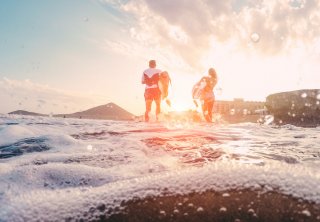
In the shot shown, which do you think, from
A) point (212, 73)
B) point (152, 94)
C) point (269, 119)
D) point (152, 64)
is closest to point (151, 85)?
point (152, 94)

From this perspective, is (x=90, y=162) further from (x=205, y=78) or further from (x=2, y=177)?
(x=205, y=78)

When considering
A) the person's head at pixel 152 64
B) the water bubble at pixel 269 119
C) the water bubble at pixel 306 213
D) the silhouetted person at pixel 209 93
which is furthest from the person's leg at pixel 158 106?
the water bubble at pixel 306 213

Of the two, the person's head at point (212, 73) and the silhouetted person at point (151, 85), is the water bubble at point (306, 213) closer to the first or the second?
the silhouetted person at point (151, 85)

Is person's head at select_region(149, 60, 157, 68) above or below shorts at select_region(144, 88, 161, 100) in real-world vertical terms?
above

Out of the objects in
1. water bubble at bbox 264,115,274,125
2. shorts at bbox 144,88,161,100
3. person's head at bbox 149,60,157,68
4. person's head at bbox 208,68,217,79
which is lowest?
water bubble at bbox 264,115,274,125

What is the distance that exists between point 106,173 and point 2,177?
23.9 inches

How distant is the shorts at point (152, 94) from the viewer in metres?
11.1

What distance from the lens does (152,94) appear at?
36.5ft

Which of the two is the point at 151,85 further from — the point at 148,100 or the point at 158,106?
the point at 158,106

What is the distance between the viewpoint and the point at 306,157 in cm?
297

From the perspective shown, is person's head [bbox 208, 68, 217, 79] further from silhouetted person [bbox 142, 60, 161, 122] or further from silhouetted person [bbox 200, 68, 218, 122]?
silhouetted person [bbox 142, 60, 161, 122]

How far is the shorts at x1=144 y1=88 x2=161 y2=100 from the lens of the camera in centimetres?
1111

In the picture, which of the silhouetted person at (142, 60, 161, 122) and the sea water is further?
the silhouetted person at (142, 60, 161, 122)

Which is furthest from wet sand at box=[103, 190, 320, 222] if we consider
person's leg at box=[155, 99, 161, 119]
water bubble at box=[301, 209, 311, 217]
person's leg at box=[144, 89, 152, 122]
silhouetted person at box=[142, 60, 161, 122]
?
person's leg at box=[155, 99, 161, 119]
